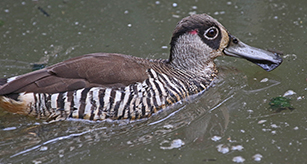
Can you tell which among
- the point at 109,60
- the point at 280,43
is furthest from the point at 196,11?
the point at 109,60

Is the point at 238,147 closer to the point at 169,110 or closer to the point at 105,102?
the point at 169,110

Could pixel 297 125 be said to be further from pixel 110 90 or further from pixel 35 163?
pixel 35 163

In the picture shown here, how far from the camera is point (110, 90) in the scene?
4371 mm

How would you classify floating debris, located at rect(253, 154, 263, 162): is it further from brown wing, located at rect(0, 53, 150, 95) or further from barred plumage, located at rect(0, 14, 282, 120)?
brown wing, located at rect(0, 53, 150, 95)

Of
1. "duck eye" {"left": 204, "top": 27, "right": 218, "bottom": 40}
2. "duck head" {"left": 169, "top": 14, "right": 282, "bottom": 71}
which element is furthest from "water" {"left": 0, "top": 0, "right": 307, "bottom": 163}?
"duck eye" {"left": 204, "top": 27, "right": 218, "bottom": 40}

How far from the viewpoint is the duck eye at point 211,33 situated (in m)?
4.79

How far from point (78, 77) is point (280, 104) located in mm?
2389

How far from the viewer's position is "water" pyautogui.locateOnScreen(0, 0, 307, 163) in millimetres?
4012

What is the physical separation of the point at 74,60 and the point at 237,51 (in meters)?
2.10

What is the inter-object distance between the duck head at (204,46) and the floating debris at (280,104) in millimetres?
599

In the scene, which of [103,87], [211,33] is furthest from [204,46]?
[103,87]

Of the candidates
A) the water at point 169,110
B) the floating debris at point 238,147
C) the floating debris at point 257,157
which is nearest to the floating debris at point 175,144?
the water at point 169,110

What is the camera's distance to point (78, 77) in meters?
4.38

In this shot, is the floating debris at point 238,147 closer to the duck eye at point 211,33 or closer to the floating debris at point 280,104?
the floating debris at point 280,104
